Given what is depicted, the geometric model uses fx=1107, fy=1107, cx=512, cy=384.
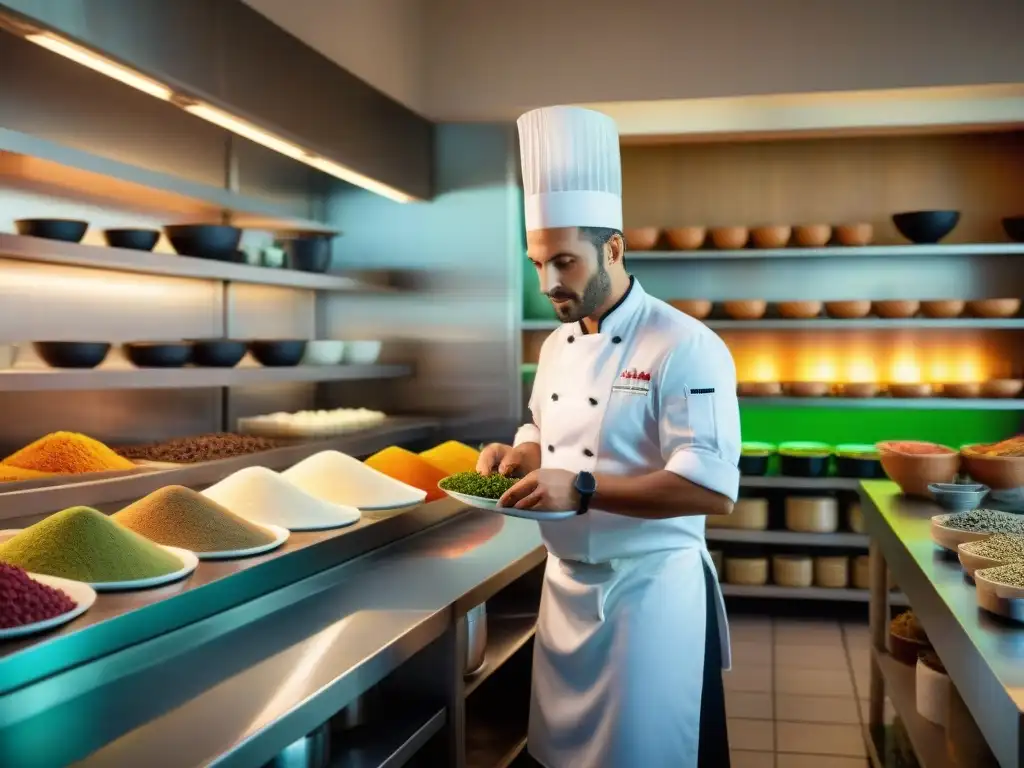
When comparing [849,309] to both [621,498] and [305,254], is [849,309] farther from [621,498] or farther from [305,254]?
[621,498]

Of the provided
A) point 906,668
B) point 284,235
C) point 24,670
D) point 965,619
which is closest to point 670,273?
point 284,235

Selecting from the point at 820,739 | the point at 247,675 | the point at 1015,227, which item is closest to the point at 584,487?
the point at 247,675

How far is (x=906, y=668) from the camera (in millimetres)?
3197

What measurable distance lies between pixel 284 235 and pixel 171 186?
1.30 metres

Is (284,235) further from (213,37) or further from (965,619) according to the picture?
(965,619)

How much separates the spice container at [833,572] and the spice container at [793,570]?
0.15 ft

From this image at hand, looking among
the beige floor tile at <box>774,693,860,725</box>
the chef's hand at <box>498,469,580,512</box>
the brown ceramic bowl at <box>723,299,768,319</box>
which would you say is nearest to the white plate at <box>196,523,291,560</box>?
the chef's hand at <box>498,469,580,512</box>

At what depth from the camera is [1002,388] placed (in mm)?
5023

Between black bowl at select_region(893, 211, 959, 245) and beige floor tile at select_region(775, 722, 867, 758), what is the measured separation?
2364 millimetres

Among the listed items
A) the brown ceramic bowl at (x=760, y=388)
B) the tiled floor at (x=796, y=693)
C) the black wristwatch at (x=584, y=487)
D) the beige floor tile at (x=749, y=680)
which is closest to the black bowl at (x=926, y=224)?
the brown ceramic bowl at (x=760, y=388)

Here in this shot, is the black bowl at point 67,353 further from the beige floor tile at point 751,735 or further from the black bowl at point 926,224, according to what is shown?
the black bowl at point 926,224

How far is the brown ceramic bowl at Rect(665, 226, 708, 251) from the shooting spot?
17.3 feet

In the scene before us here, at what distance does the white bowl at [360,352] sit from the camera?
4.45 m

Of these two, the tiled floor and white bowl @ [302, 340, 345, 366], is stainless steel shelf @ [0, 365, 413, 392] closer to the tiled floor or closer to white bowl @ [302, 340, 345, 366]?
white bowl @ [302, 340, 345, 366]
